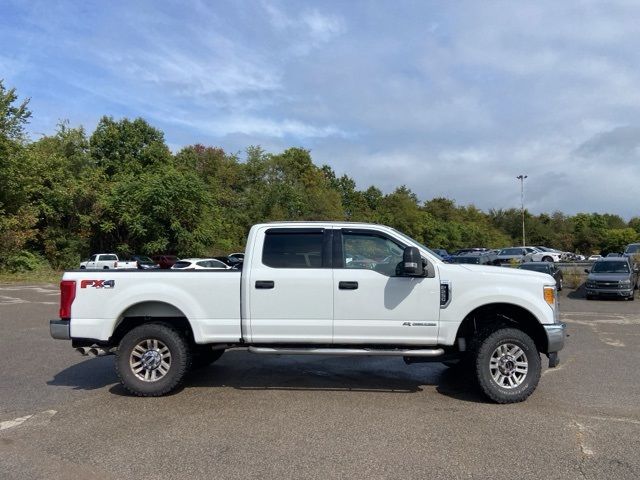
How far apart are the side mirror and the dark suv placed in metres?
17.7

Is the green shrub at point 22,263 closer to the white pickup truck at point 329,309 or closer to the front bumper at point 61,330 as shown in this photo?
the front bumper at point 61,330

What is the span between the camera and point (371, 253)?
6.70m

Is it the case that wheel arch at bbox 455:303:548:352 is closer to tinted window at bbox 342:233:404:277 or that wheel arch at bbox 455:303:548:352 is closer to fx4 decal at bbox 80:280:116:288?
tinted window at bbox 342:233:404:277

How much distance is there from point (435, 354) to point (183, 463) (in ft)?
10.3

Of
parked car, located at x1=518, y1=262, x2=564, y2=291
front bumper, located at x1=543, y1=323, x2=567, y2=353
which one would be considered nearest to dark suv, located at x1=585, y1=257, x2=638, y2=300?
parked car, located at x1=518, y1=262, x2=564, y2=291

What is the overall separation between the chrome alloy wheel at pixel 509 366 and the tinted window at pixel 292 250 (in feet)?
7.77

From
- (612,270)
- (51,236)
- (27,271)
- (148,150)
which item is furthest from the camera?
(148,150)

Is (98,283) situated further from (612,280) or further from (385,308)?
(612,280)

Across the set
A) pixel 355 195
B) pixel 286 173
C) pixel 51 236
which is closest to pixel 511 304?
pixel 51 236

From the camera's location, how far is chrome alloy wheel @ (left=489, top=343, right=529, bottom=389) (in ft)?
20.9

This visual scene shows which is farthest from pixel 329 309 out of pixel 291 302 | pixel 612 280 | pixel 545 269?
pixel 545 269

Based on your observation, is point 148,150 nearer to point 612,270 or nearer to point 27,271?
point 27,271

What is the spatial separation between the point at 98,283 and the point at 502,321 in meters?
4.99

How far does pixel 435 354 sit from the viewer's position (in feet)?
21.0
